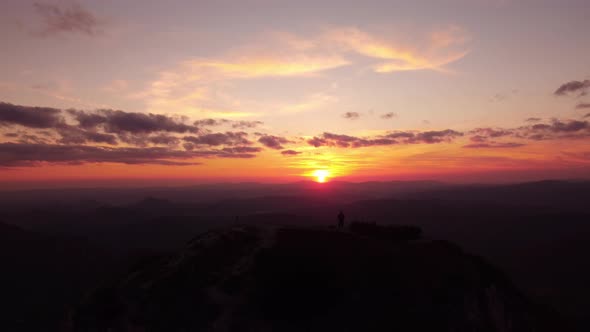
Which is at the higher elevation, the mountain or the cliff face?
the cliff face

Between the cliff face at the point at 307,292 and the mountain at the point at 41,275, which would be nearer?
the cliff face at the point at 307,292

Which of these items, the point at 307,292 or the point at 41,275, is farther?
the point at 41,275

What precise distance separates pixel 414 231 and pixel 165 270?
32398 mm

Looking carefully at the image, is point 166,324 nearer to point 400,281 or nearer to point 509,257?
point 400,281

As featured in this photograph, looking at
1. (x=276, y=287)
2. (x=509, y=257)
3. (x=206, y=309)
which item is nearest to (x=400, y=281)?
(x=276, y=287)

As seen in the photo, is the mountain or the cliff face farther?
the mountain

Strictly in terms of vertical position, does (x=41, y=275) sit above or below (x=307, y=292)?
below

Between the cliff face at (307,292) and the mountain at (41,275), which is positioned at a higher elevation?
the cliff face at (307,292)

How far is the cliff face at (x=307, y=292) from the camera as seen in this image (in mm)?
31281

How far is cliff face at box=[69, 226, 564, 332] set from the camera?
103 ft

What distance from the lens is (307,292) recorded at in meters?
33.0

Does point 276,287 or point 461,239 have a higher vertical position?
point 276,287

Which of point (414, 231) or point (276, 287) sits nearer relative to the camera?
point (276, 287)

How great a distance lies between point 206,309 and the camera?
3134 cm
